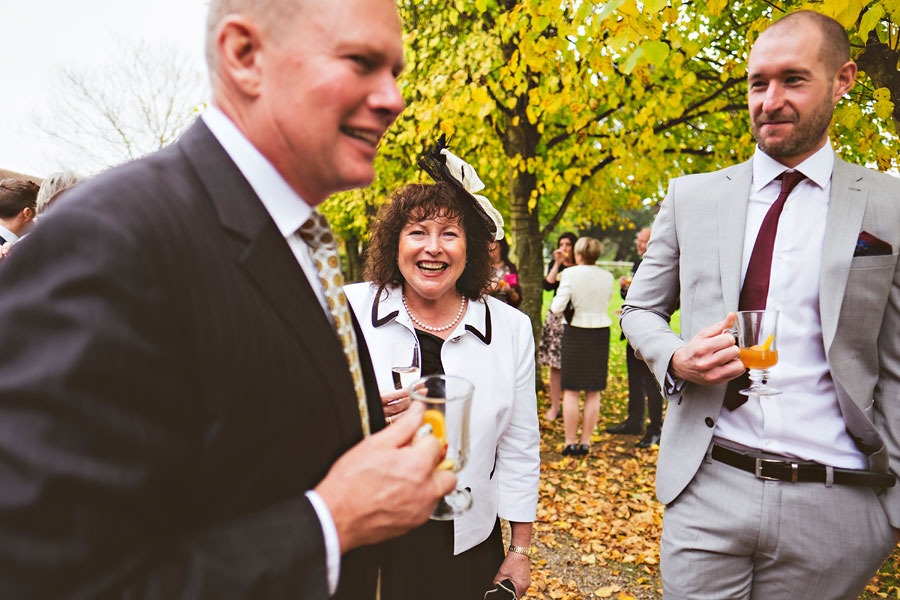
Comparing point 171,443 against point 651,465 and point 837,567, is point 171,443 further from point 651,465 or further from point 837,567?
point 651,465

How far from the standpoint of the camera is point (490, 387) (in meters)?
2.62

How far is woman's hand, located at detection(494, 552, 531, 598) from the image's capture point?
8.59 ft

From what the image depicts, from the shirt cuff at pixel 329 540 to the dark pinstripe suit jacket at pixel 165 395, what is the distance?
0.02 metres

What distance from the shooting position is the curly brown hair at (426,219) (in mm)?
2828

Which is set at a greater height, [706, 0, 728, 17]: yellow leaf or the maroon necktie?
[706, 0, 728, 17]: yellow leaf

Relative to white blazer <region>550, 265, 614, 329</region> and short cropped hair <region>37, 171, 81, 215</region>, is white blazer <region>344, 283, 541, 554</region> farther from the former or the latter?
white blazer <region>550, 265, 614, 329</region>

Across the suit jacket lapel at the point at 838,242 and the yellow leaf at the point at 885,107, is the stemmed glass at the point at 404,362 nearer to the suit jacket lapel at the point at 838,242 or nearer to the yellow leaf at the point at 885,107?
the suit jacket lapel at the point at 838,242

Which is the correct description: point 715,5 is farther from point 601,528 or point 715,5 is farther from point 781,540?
point 601,528

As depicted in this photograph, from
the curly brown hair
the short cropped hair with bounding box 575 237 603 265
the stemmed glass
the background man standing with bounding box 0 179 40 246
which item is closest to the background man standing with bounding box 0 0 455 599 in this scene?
the stemmed glass

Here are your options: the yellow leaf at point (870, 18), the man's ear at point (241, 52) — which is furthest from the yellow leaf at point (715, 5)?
the man's ear at point (241, 52)

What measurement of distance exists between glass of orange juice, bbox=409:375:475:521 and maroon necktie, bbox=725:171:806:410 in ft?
4.92

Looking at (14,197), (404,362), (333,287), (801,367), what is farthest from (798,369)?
(14,197)

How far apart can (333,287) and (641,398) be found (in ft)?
25.2

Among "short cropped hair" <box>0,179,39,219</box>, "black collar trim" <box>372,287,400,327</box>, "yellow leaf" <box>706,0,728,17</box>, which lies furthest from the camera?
"short cropped hair" <box>0,179,39,219</box>
